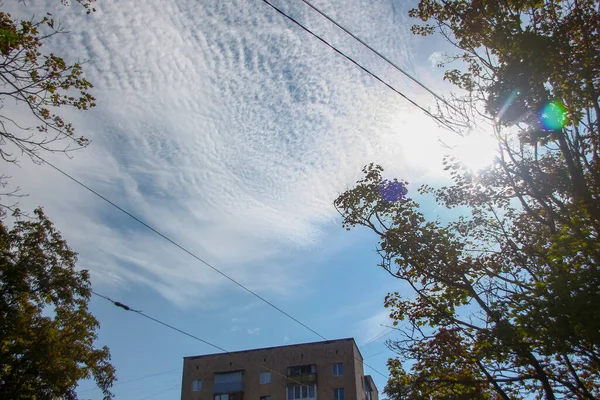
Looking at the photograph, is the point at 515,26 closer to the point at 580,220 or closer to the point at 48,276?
the point at 580,220

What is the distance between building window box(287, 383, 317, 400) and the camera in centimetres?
3854

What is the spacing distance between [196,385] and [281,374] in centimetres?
869

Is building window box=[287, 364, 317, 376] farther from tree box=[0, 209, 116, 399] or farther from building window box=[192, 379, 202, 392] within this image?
tree box=[0, 209, 116, 399]

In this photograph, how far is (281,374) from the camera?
4075 cm

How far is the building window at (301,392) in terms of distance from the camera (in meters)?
38.5

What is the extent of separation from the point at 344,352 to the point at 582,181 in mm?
31943

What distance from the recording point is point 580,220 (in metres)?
9.66

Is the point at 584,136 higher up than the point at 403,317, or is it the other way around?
the point at 584,136

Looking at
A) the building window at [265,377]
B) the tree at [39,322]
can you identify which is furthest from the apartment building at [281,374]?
the tree at [39,322]

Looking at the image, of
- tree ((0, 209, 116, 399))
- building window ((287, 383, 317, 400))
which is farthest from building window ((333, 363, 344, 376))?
tree ((0, 209, 116, 399))

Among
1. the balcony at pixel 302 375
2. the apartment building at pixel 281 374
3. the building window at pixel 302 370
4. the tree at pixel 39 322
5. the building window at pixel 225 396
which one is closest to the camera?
the tree at pixel 39 322

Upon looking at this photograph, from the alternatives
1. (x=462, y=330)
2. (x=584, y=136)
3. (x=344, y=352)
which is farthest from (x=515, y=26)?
(x=344, y=352)

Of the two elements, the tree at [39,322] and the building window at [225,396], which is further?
the building window at [225,396]

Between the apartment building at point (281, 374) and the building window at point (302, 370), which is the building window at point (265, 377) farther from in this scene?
the building window at point (302, 370)
